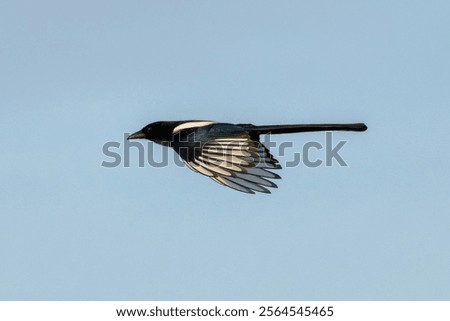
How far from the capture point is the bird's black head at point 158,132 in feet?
24.3

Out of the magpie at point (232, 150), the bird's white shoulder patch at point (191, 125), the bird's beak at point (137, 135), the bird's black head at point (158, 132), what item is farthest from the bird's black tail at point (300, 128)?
the bird's beak at point (137, 135)

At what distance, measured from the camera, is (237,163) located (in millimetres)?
6277

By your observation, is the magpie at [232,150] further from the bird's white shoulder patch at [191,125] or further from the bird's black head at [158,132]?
the bird's black head at [158,132]

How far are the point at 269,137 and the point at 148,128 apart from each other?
1433 mm

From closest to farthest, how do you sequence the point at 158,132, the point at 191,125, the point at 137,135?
1. the point at 191,125
2. the point at 158,132
3. the point at 137,135

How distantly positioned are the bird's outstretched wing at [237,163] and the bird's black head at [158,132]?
85cm

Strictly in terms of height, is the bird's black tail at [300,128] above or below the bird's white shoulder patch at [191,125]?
below

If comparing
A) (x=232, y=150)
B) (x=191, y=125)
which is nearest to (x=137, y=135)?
(x=191, y=125)

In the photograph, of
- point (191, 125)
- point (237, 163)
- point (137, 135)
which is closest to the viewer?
point (237, 163)

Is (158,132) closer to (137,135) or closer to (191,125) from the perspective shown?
(137,135)

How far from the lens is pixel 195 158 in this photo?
6.47 meters

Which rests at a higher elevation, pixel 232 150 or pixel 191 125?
pixel 191 125

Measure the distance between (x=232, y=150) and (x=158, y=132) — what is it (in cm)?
122
